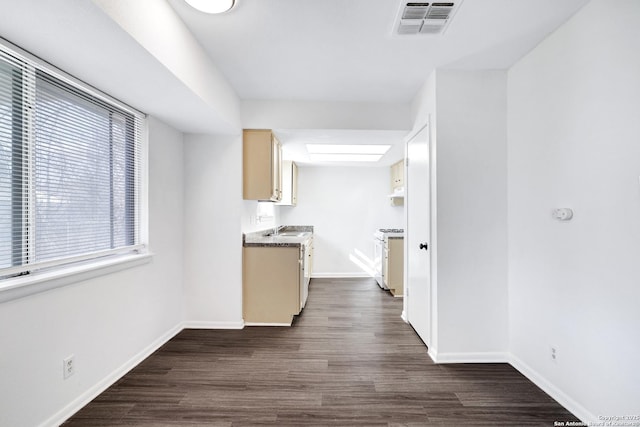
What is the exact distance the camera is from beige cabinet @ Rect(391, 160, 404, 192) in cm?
495

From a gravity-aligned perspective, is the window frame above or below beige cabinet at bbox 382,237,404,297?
above

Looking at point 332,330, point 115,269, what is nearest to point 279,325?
point 332,330

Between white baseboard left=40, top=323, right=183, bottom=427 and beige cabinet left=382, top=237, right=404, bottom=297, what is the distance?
10.4 ft

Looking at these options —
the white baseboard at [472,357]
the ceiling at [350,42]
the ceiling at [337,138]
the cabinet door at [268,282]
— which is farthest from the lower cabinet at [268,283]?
the ceiling at [350,42]

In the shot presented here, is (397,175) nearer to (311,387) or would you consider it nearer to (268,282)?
(268,282)

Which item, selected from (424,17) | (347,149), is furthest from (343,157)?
(424,17)

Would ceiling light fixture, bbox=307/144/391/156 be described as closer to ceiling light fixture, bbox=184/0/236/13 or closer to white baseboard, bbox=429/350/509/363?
ceiling light fixture, bbox=184/0/236/13

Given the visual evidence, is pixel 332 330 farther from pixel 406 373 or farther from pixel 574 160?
pixel 574 160

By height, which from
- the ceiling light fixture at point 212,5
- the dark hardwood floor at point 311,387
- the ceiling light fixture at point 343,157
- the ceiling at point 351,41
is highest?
the ceiling at point 351,41

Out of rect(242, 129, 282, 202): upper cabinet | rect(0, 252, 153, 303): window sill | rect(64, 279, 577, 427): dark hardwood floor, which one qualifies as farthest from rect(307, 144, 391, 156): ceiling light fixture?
rect(0, 252, 153, 303): window sill

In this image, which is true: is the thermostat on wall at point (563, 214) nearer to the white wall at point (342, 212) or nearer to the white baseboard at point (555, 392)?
the white baseboard at point (555, 392)

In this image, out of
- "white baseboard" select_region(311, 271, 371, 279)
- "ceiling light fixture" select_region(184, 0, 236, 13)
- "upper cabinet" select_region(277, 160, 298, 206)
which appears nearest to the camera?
"ceiling light fixture" select_region(184, 0, 236, 13)

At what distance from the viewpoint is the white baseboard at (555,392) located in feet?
5.66

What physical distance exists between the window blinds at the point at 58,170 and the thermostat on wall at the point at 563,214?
3202 millimetres
